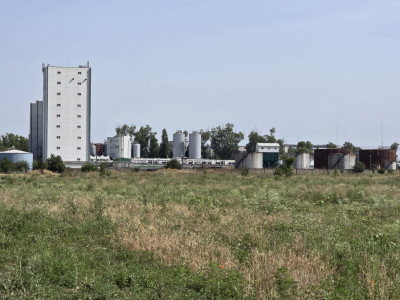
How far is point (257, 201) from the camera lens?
23.2m

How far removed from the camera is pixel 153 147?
15500cm

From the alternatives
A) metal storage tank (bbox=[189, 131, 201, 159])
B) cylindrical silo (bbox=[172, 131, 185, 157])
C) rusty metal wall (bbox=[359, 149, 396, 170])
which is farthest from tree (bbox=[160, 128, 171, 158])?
rusty metal wall (bbox=[359, 149, 396, 170])

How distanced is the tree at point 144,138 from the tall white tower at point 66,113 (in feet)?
183

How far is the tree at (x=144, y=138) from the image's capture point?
527 ft

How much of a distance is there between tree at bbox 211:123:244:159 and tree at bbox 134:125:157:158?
28910 millimetres

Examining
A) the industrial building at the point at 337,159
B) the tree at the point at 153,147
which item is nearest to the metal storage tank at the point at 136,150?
the tree at the point at 153,147

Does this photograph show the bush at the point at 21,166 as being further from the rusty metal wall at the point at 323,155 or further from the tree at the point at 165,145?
the tree at the point at 165,145

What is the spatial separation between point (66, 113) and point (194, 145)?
174 ft

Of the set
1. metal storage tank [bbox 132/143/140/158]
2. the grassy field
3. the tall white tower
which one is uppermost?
the tall white tower

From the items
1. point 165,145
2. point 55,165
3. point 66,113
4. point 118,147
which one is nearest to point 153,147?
point 165,145

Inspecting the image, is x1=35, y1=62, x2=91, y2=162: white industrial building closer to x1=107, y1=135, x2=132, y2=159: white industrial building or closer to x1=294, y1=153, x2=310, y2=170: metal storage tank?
x1=107, y1=135, x2=132, y2=159: white industrial building

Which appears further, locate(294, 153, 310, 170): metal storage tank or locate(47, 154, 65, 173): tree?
locate(294, 153, 310, 170): metal storage tank

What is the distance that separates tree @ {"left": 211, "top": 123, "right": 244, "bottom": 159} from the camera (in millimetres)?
178500

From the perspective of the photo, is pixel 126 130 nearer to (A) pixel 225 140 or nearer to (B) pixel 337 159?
(A) pixel 225 140
